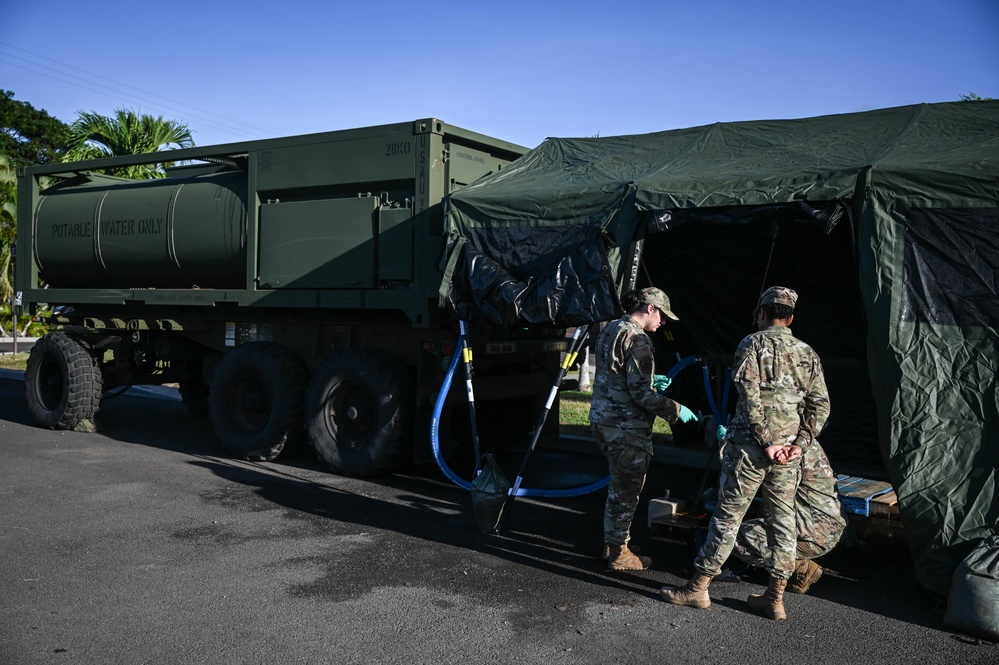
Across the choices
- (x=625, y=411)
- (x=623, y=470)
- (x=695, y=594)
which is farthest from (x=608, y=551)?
(x=625, y=411)

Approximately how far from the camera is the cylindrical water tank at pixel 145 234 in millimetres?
9867

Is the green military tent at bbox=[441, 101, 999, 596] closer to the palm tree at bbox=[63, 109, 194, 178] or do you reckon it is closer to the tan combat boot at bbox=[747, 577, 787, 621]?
the tan combat boot at bbox=[747, 577, 787, 621]

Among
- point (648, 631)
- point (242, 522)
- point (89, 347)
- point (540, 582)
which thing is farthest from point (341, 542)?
point (89, 347)

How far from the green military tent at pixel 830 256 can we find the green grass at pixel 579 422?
206 cm

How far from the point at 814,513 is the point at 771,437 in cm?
75

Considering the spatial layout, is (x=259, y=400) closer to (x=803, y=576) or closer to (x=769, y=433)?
(x=803, y=576)

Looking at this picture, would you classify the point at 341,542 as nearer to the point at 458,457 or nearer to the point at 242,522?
the point at 242,522

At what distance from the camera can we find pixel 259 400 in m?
9.64

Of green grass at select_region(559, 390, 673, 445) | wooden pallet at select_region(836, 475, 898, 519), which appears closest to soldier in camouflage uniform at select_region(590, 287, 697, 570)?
wooden pallet at select_region(836, 475, 898, 519)

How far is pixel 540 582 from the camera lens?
561 centimetres

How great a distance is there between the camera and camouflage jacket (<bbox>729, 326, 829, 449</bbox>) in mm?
4906

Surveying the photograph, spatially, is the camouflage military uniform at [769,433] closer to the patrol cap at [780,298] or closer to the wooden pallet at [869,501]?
the patrol cap at [780,298]

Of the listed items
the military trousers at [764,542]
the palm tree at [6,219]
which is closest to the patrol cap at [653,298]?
the military trousers at [764,542]

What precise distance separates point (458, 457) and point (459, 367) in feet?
5.68
